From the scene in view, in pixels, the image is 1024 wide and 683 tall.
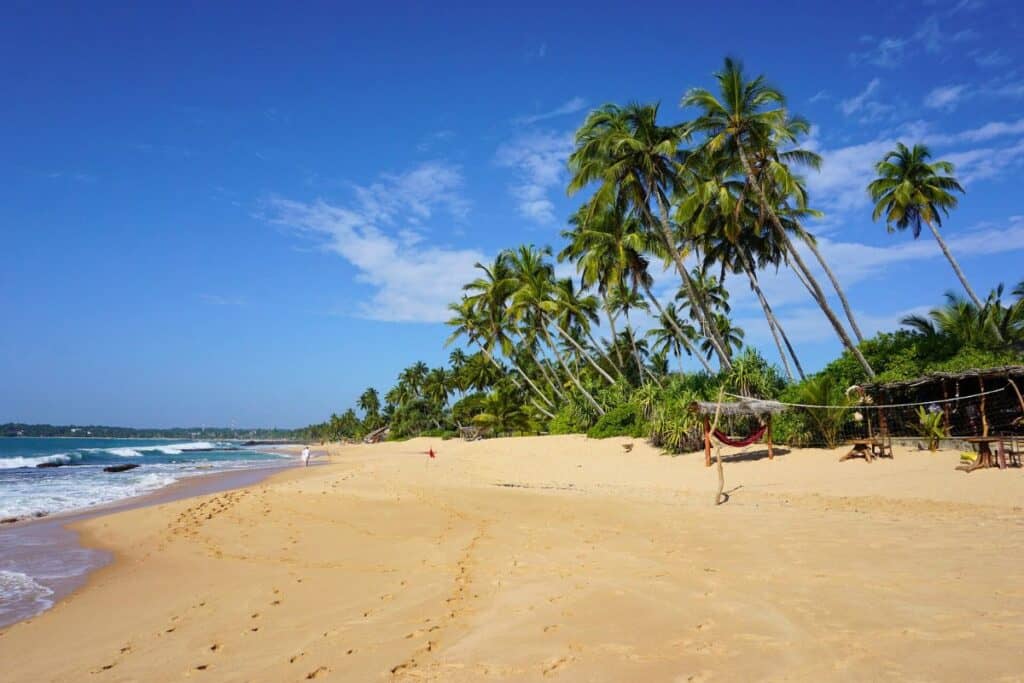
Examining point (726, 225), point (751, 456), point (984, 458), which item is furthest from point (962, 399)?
point (726, 225)

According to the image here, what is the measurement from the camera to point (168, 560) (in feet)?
25.4

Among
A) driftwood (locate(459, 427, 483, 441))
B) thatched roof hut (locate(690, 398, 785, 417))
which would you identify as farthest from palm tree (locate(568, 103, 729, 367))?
driftwood (locate(459, 427, 483, 441))

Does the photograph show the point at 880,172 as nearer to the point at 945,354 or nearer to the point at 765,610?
the point at 945,354

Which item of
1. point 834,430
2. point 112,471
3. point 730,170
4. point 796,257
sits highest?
point 730,170

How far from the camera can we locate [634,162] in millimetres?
21859

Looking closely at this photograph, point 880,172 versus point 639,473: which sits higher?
point 880,172

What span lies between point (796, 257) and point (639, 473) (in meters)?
A: 9.90

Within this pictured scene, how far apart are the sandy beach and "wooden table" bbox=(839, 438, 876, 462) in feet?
9.26

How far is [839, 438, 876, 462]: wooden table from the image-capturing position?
13938 millimetres

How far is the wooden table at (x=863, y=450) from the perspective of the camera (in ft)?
45.7

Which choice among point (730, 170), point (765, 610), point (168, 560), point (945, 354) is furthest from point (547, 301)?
point (765, 610)

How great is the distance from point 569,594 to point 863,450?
12.3 m

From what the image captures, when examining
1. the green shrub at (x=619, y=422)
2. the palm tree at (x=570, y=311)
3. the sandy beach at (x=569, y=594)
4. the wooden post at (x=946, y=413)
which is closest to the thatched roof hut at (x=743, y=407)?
the wooden post at (x=946, y=413)

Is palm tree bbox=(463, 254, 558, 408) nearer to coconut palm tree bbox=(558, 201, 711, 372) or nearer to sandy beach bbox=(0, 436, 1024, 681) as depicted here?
coconut palm tree bbox=(558, 201, 711, 372)
